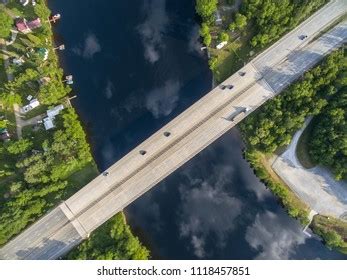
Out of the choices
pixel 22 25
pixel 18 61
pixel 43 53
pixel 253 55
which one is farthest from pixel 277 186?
pixel 22 25

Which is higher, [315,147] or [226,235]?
[315,147]

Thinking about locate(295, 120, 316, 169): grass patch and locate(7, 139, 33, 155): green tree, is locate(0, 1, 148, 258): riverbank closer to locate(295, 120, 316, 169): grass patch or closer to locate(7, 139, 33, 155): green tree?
locate(7, 139, 33, 155): green tree

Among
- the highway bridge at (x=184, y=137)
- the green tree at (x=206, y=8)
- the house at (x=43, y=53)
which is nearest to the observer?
the highway bridge at (x=184, y=137)

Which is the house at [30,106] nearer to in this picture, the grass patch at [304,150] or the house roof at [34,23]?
the house roof at [34,23]

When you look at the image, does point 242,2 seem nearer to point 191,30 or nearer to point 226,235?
point 191,30

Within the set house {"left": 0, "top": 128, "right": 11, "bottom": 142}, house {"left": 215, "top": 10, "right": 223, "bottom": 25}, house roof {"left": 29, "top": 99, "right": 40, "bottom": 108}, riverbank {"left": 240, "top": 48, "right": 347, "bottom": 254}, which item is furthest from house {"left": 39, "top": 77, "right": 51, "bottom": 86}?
riverbank {"left": 240, "top": 48, "right": 347, "bottom": 254}

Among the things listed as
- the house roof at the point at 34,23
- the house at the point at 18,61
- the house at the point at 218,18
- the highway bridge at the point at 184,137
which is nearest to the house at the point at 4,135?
the house at the point at 18,61

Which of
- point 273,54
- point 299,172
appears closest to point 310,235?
point 299,172

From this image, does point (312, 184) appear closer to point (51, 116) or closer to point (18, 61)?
point (51, 116)
